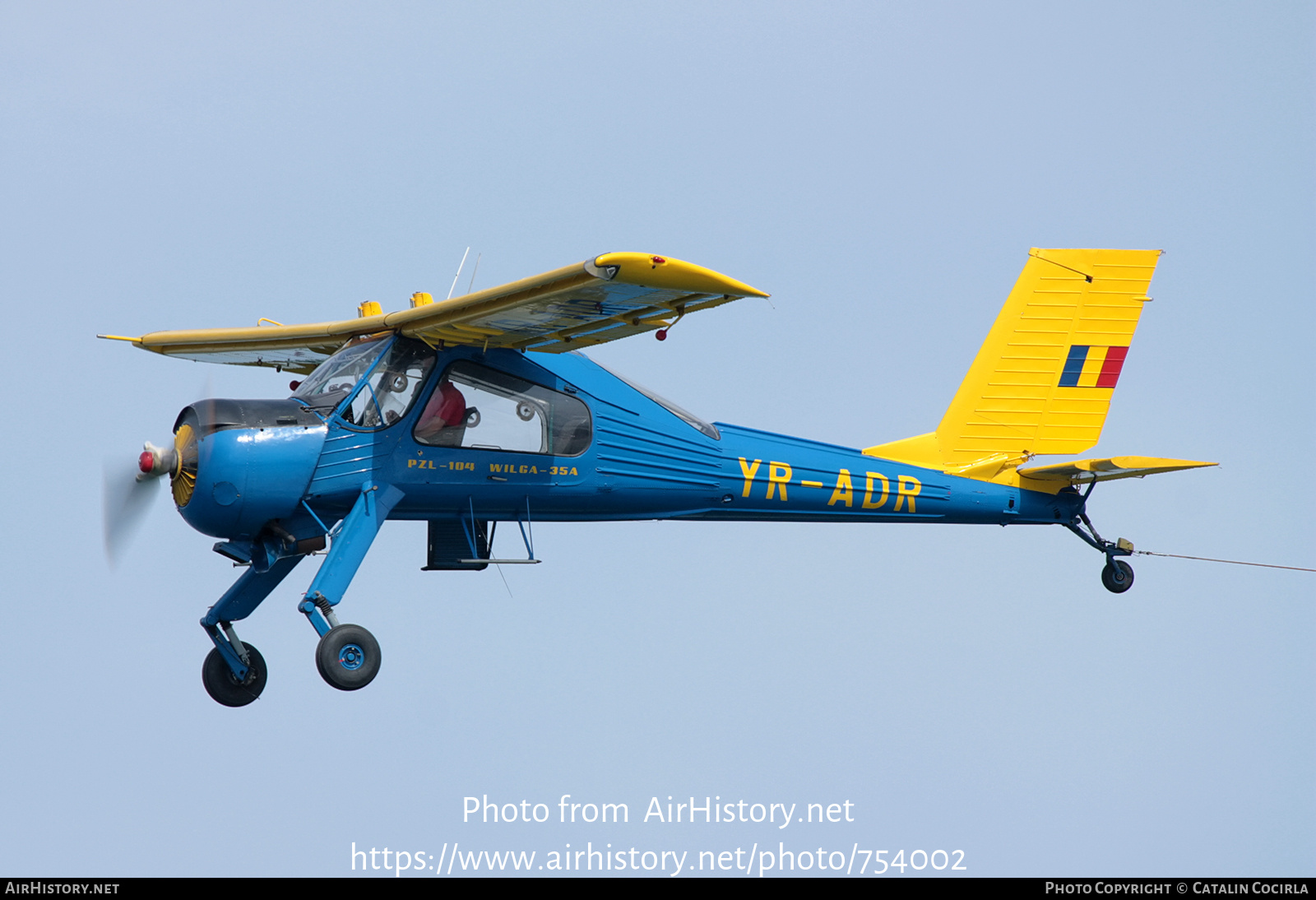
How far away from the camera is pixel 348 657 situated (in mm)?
13273

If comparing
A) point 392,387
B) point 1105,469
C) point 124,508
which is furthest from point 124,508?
point 1105,469

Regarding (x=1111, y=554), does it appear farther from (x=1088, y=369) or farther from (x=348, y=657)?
(x=348, y=657)

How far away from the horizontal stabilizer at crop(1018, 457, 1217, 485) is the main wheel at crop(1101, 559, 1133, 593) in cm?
93

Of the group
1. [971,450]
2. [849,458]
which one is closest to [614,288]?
[849,458]

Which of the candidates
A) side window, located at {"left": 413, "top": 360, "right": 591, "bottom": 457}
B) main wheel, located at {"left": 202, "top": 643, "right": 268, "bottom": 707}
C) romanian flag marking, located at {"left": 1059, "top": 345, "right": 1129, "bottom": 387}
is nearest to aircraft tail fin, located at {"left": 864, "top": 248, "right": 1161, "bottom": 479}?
romanian flag marking, located at {"left": 1059, "top": 345, "right": 1129, "bottom": 387}

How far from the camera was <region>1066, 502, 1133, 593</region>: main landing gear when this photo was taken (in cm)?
1711

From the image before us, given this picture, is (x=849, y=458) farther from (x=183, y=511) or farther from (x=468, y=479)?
(x=183, y=511)

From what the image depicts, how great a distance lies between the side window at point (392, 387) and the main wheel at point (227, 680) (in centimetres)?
247

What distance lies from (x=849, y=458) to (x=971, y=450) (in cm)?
154

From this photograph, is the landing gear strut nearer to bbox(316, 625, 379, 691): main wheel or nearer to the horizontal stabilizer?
the horizontal stabilizer

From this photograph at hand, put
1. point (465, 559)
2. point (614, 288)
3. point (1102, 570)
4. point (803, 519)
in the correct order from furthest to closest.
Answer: point (1102, 570) < point (803, 519) < point (465, 559) < point (614, 288)

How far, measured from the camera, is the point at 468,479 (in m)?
14.3

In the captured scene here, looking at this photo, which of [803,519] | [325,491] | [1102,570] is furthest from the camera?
[1102,570]

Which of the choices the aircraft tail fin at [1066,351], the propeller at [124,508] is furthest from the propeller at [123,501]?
the aircraft tail fin at [1066,351]
